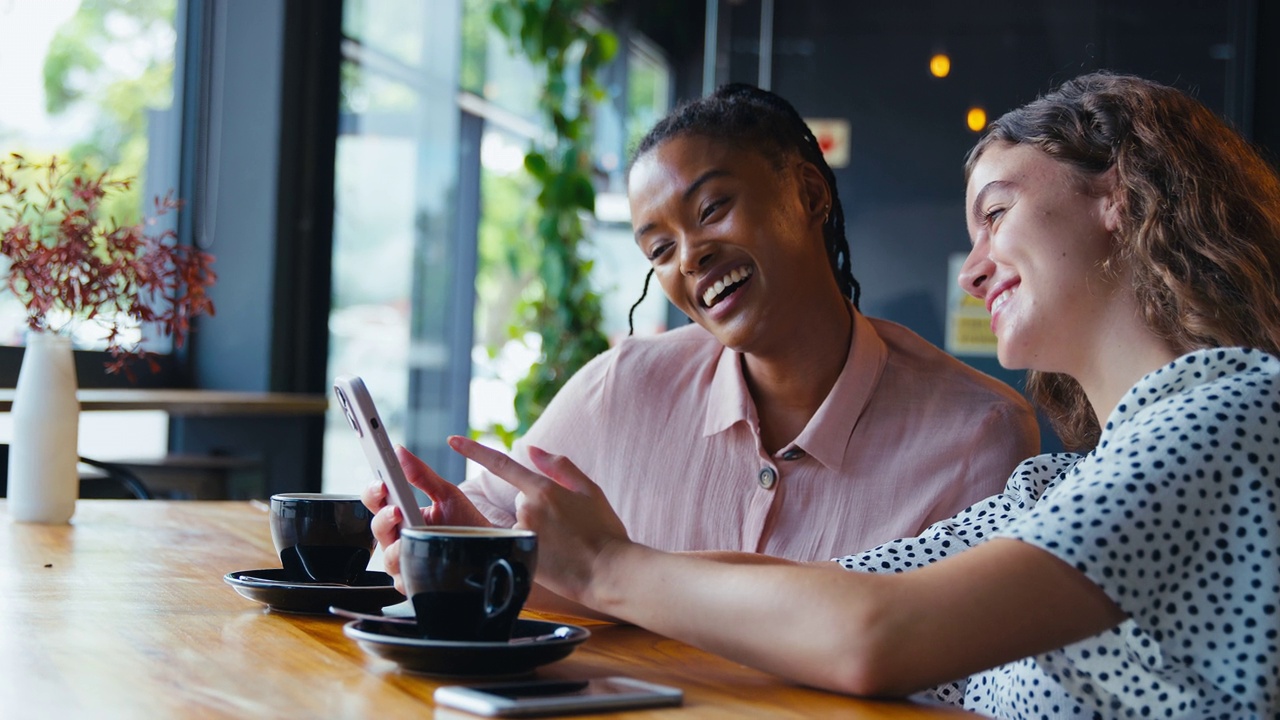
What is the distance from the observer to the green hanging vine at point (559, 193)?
15.1ft

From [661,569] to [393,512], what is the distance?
336 millimetres

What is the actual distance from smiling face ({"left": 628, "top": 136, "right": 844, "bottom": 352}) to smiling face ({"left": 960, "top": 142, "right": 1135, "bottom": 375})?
58cm

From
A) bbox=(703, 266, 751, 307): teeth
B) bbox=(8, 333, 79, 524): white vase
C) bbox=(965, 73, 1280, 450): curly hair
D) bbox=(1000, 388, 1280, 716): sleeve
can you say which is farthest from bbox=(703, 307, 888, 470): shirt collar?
bbox=(8, 333, 79, 524): white vase

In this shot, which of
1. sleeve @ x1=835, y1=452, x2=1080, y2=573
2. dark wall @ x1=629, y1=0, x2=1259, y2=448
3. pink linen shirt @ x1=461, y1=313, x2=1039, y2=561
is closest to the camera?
sleeve @ x1=835, y1=452, x2=1080, y2=573

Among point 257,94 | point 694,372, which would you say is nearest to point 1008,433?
point 694,372

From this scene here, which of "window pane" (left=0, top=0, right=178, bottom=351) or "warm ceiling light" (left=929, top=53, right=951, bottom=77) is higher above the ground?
"warm ceiling light" (left=929, top=53, right=951, bottom=77)

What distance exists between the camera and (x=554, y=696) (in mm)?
917

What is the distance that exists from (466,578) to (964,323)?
346 centimetres

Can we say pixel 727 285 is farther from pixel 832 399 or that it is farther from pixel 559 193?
pixel 559 193

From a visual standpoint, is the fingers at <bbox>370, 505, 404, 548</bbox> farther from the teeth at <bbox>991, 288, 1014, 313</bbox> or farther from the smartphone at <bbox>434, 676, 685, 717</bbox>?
the teeth at <bbox>991, 288, 1014, 313</bbox>

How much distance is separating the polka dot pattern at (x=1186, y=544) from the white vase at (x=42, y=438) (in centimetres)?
145

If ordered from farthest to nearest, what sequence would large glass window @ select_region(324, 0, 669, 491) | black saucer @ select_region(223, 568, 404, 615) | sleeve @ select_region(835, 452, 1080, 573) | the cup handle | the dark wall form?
large glass window @ select_region(324, 0, 669, 491) < the dark wall < sleeve @ select_region(835, 452, 1080, 573) < black saucer @ select_region(223, 568, 404, 615) < the cup handle

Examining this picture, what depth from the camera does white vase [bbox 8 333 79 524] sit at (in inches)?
74.6

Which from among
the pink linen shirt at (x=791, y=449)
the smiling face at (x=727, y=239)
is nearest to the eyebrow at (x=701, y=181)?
the smiling face at (x=727, y=239)
